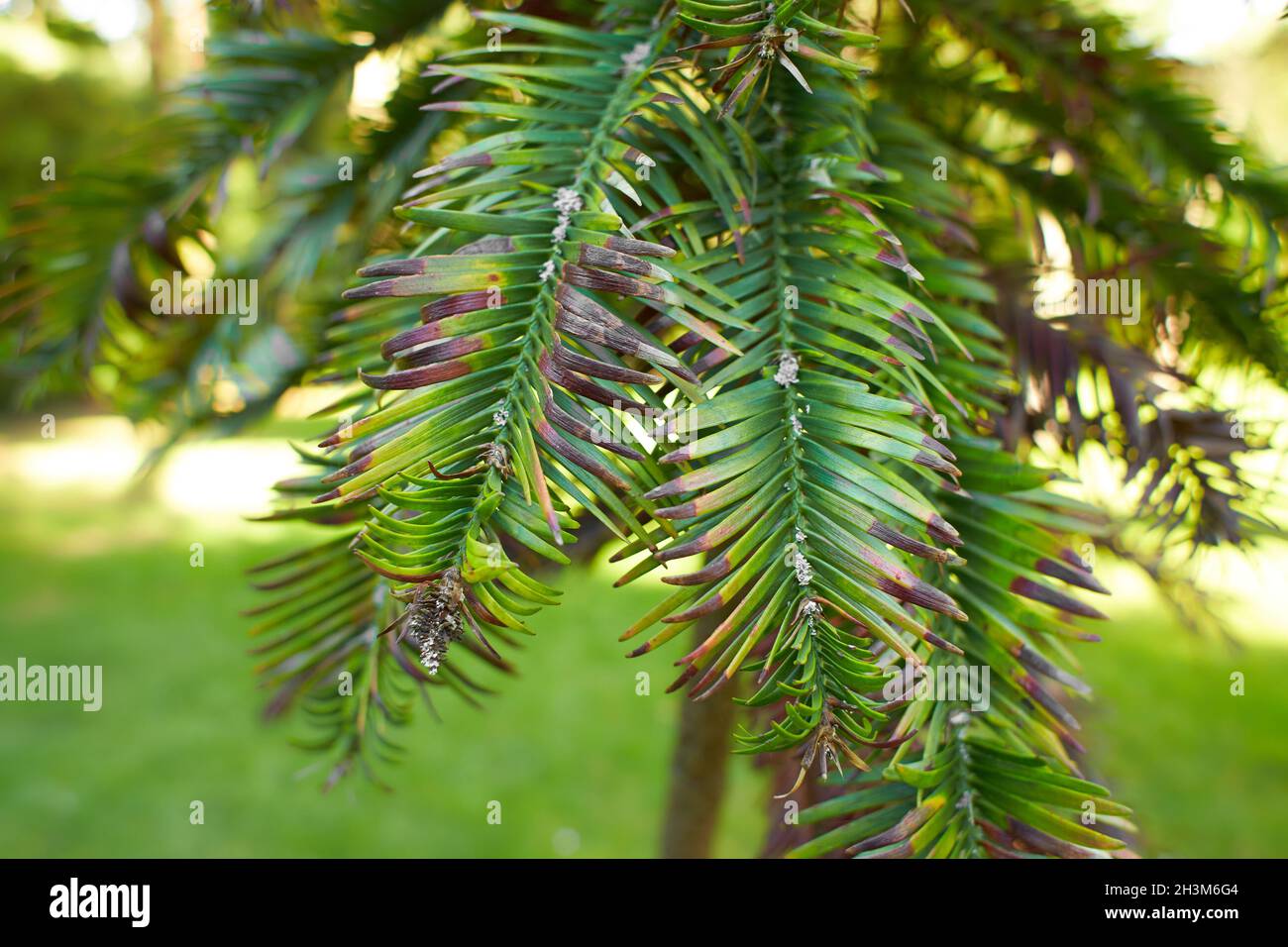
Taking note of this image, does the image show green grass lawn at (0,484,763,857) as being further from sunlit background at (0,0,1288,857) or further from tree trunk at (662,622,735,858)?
tree trunk at (662,622,735,858)

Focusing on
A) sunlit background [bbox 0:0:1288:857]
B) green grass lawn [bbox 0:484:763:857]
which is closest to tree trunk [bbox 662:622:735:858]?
sunlit background [bbox 0:0:1288:857]

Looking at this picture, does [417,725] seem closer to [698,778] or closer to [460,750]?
[460,750]

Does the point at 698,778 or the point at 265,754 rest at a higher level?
the point at 698,778

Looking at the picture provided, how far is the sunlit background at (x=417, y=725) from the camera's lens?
120 inches

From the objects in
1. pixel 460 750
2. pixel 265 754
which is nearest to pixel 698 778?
pixel 460 750

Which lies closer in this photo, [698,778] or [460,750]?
[698,778]

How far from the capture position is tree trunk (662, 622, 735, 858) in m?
1.77

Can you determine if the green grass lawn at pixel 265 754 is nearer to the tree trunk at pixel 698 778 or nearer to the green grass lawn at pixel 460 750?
the green grass lawn at pixel 460 750

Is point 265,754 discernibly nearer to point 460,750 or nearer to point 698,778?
point 460,750

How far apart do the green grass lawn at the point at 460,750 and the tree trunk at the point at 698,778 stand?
2.30 feet

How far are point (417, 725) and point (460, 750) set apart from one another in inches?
9.9

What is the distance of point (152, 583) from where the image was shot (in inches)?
207

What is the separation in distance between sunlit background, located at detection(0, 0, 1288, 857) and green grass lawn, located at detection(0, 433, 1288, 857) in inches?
0.4

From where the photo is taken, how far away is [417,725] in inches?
151
